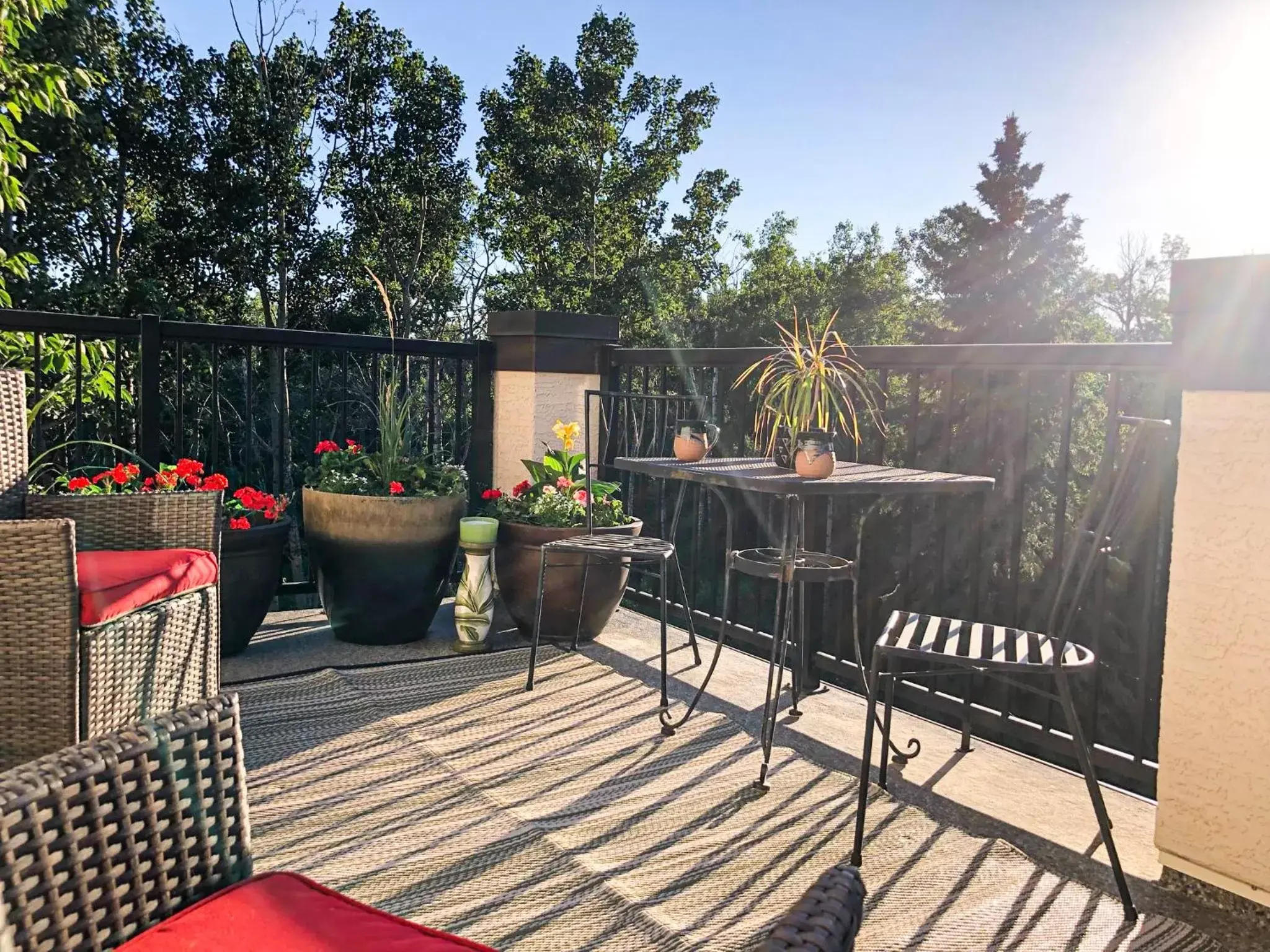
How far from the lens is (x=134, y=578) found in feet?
7.21

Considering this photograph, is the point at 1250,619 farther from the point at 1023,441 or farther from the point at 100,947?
the point at 100,947

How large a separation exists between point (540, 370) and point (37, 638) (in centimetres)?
255

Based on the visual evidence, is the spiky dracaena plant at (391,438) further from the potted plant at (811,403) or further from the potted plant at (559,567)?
the potted plant at (811,403)

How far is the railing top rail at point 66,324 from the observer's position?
10.7 ft

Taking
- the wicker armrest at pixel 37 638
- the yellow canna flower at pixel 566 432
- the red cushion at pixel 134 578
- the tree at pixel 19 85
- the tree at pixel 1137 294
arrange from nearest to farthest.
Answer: the wicker armrest at pixel 37 638, the red cushion at pixel 134 578, the yellow canna flower at pixel 566 432, the tree at pixel 19 85, the tree at pixel 1137 294

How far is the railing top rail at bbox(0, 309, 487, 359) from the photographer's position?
3.29 meters

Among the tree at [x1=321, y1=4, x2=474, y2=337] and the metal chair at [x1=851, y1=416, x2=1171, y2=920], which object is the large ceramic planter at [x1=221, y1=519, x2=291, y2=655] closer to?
the metal chair at [x1=851, y1=416, x2=1171, y2=920]

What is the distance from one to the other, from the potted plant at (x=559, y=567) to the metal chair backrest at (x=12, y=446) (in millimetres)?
1599

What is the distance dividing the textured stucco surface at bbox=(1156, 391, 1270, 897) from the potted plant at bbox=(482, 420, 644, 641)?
189 cm

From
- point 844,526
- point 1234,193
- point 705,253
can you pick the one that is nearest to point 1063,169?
point 1234,193

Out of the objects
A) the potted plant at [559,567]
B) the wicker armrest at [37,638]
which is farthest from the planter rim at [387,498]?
the wicker armrest at [37,638]

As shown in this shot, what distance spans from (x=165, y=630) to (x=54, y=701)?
0.99 ft

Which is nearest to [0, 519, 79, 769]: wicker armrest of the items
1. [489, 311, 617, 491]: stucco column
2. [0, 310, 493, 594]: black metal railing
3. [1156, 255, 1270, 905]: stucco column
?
[0, 310, 493, 594]: black metal railing

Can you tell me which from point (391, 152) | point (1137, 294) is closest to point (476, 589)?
point (391, 152)
